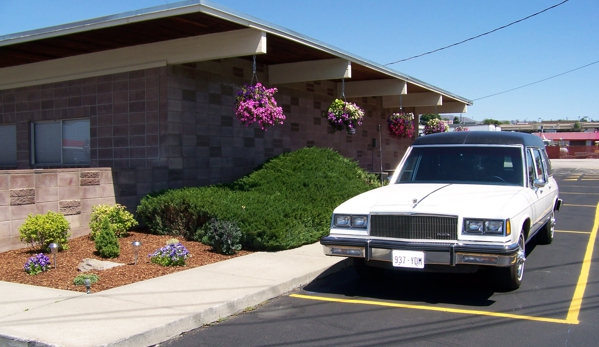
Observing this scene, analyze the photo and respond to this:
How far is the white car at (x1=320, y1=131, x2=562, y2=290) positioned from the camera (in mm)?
6031

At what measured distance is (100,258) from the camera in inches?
337

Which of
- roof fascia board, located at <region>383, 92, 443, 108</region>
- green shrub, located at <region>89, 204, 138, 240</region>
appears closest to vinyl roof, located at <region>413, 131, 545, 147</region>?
green shrub, located at <region>89, 204, 138, 240</region>

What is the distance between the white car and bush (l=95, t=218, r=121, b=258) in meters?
3.63

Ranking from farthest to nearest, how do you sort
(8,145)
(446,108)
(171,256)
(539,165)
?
1. (446,108)
2. (8,145)
3. (539,165)
4. (171,256)

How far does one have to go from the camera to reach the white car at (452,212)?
6031 millimetres

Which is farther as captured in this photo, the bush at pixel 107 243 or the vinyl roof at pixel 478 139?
the bush at pixel 107 243

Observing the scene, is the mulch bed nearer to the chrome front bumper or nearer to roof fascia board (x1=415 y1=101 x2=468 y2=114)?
the chrome front bumper

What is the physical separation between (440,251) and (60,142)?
1029cm

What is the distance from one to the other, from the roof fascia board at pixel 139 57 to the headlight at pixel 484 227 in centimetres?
553

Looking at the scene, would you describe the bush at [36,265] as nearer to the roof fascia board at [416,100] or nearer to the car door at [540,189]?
the car door at [540,189]

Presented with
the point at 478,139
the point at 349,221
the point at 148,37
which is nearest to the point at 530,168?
the point at 478,139

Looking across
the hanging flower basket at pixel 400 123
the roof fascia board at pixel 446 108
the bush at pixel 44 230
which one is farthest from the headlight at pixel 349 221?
the roof fascia board at pixel 446 108

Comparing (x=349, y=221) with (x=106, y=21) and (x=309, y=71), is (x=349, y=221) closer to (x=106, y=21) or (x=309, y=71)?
(x=106, y=21)

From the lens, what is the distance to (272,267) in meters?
7.94
